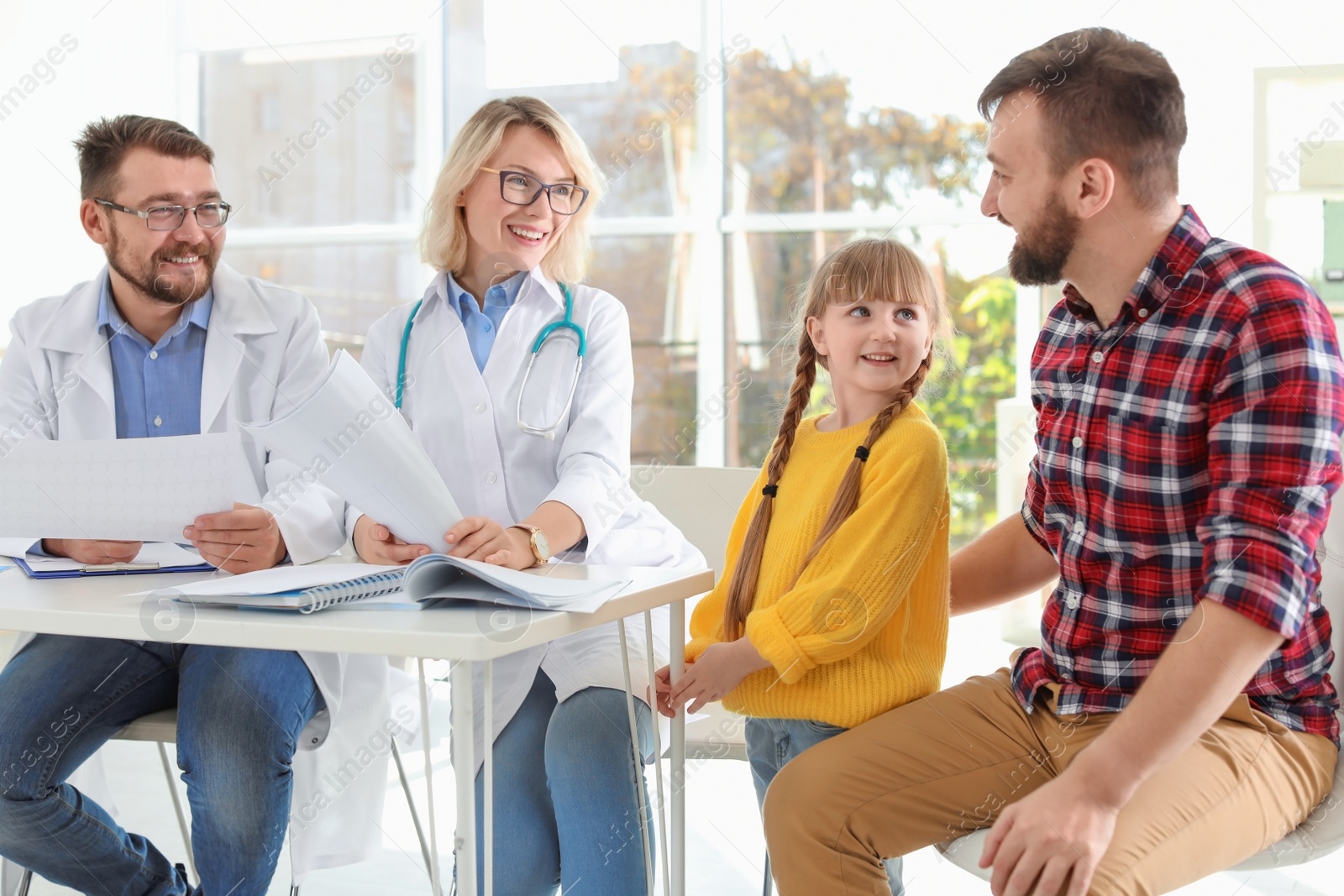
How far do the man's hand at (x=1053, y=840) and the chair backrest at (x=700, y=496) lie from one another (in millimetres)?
864

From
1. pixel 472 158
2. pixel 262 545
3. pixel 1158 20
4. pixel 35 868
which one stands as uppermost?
pixel 1158 20

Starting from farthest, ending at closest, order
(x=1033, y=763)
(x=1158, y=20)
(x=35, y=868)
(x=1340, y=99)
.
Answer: (x=1158, y=20), (x=1340, y=99), (x=35, y=868), (x=1033, y=763)

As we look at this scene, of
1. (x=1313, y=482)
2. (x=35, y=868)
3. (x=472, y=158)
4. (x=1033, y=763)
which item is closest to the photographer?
(x=1313, y=482)

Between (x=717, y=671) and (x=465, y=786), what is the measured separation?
1.29 ft

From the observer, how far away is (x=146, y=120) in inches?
70.5

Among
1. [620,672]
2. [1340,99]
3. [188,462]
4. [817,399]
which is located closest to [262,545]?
[188,462]

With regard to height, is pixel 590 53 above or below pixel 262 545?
above

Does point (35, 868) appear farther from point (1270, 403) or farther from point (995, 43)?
point (995, 43)

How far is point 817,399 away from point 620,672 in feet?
11.5

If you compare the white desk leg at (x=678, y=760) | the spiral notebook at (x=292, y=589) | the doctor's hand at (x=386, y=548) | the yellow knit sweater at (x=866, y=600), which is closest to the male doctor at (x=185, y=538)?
the doctor's hand at (x=386, y=548)

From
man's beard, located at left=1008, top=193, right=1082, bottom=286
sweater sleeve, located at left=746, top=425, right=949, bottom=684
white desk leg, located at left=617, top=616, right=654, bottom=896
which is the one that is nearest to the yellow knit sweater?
sweater sleeve, located at left=746, top=425, right=949, bottom=684

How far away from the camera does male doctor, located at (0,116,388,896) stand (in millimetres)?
1462

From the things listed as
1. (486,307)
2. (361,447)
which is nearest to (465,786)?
(361,447)

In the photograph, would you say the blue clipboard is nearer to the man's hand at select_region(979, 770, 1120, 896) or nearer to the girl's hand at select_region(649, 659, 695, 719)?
the girl's hand at select_region(649, 659, 695, 719)
